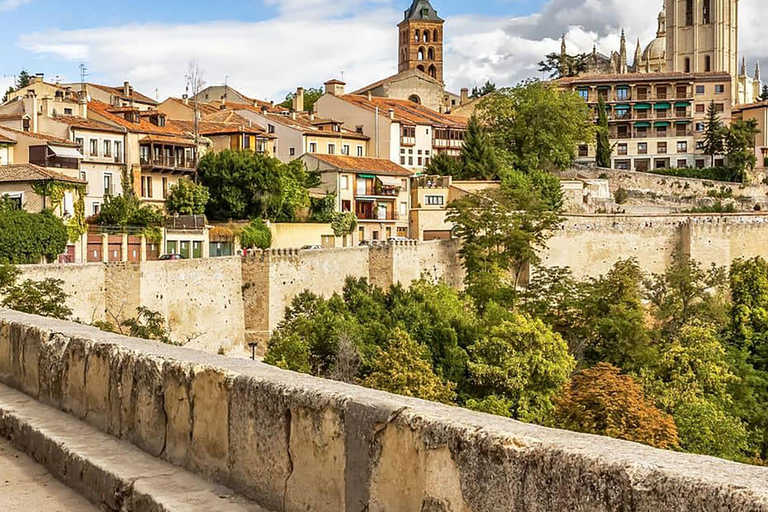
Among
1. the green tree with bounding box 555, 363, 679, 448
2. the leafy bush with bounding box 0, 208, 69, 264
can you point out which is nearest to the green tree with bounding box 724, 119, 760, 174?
the green tree with bounding box 555, 363, 679, 448

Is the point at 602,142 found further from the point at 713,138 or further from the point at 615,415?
the point at 615,415

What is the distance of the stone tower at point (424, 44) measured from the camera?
120 meters

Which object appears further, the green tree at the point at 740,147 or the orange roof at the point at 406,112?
the green tree at the point at 740,147

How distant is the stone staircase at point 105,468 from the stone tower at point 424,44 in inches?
4572

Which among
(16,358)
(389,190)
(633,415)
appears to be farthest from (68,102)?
(16,358)

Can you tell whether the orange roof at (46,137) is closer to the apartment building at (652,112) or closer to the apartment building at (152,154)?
the apartment building at (152,154)

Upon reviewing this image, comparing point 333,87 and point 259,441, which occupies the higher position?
Result: point 333,87

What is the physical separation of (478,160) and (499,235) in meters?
13.6

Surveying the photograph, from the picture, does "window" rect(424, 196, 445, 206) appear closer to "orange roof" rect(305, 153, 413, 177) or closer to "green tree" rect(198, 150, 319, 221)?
"orange roof" rect(305, 153, 413, 177)

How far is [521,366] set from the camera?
3584 centimetres

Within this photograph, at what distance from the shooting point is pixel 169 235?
40750 mm

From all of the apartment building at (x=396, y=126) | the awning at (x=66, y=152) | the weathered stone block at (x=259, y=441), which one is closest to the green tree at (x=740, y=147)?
the apartment building at (x=396, y=126)

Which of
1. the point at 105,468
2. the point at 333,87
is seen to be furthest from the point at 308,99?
the point at 105,468

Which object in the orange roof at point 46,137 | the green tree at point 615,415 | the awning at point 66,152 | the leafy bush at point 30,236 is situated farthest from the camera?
the orange roof at point 46,137
